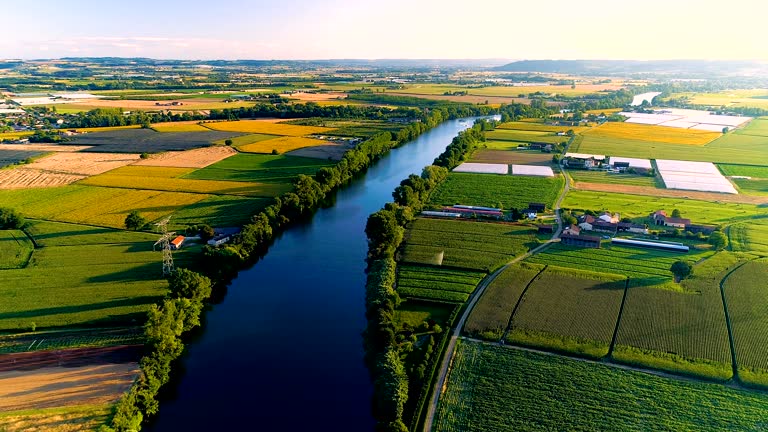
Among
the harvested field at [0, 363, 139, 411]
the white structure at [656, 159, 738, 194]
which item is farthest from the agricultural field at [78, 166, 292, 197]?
the white structure at [656, 159, 738, 194]

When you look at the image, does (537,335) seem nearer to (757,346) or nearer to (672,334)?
(672,334)

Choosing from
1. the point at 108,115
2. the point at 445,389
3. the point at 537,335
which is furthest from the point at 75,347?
the point at 108,115

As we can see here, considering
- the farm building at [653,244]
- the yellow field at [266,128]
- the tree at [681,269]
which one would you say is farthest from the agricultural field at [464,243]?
the yellow field at [266,128]

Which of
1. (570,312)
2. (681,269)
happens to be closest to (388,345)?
(570,312)

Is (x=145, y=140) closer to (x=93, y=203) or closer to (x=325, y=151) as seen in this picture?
(x=325, y=151)

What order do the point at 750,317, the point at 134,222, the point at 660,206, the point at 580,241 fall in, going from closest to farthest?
the point at 750,317, the point at 580,241, the point at 134,222, the point at 660,206

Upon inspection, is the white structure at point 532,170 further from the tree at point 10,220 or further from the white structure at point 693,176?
the tree at point 10,220

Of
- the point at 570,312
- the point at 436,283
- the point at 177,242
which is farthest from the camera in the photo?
the point at 177,242

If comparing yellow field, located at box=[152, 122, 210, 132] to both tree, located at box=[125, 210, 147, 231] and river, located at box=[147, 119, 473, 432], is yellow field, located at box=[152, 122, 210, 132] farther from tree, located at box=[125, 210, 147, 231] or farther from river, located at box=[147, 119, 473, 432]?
river, located at box=[147, 119, 473, 432]
